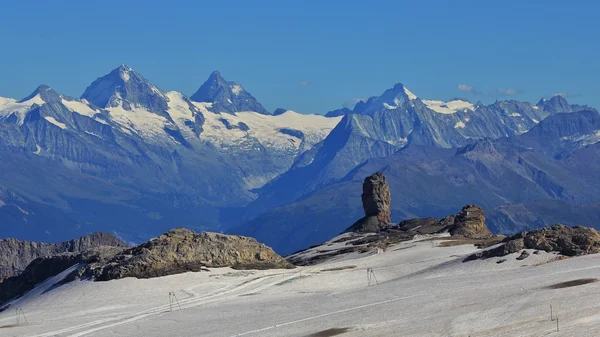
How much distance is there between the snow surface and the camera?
190 ft

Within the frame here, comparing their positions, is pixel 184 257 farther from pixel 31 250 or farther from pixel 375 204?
pixel 31 250

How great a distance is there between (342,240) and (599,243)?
73.1 metres

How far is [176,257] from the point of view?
3597 inches

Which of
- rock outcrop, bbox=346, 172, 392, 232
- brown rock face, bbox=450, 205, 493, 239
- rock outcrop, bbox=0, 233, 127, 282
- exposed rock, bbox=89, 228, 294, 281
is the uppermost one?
rock outcrop, bbox=0, 233, 127, 282

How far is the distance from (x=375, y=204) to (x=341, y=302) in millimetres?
107389

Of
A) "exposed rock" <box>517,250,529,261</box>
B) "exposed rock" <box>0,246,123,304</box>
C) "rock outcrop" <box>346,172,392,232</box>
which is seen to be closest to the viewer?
"exposed rock" <box>517,250,529,261</box>

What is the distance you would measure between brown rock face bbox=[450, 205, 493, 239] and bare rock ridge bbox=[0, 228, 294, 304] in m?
35.1

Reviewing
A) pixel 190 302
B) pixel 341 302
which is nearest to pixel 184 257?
pixel 190 302

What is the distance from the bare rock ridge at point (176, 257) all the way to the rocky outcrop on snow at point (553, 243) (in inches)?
720

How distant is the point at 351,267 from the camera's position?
95000 mm

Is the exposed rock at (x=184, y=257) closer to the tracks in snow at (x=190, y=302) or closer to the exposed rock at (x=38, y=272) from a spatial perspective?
the tracks in snow at (x=190, y=302)

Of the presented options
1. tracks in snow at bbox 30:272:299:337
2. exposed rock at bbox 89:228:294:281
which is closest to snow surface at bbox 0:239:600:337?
tracks in snow at bbox 30:272:299:337

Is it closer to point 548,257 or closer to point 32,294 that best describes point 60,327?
point 32,294

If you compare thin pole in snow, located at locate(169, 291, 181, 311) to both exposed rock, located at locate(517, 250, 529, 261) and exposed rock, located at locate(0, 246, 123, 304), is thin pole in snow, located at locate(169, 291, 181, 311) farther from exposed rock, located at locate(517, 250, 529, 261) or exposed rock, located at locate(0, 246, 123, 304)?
exposed rock, located at locate(0, 246, 123, 304)
